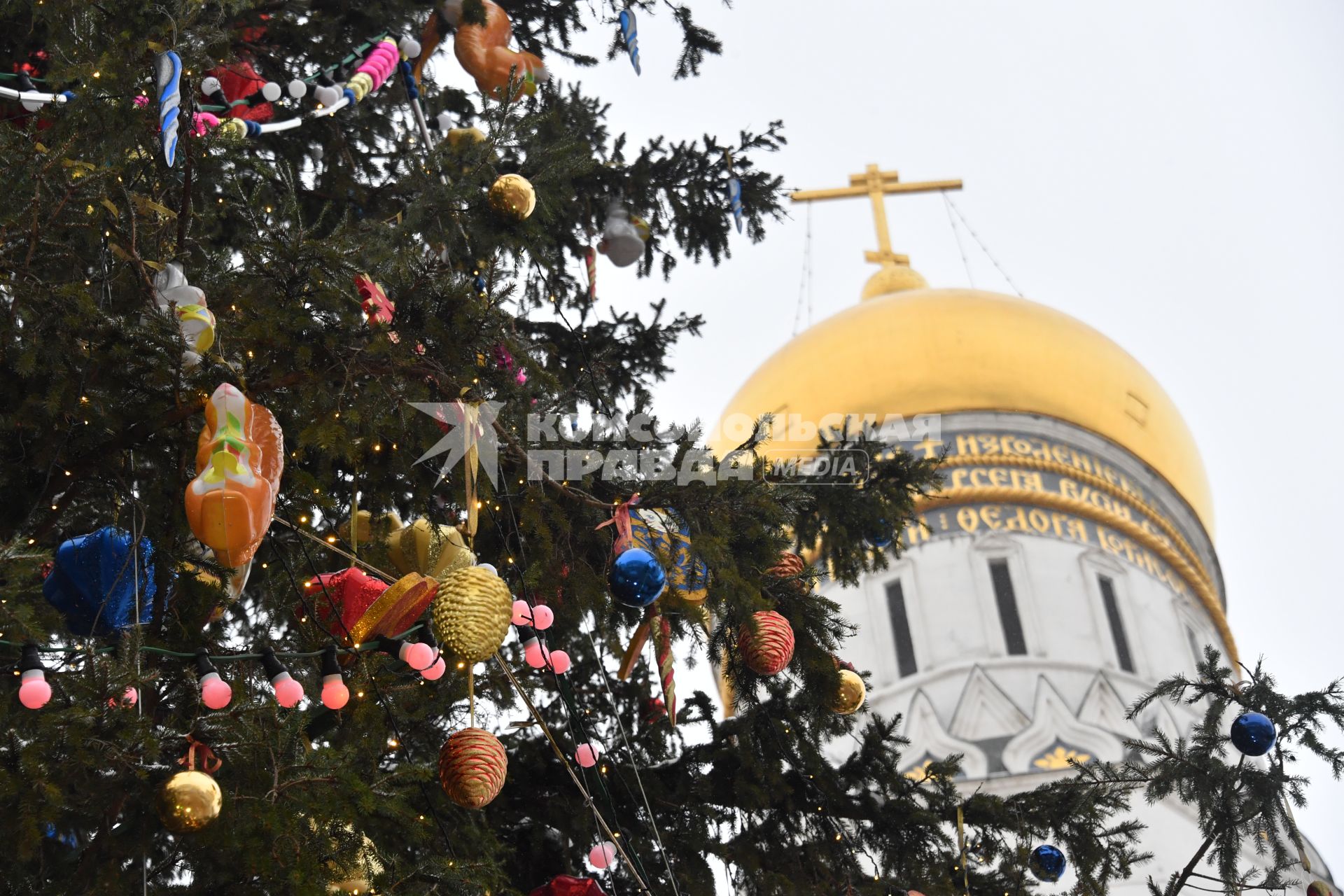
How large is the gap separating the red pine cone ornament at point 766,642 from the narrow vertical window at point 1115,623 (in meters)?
16.6

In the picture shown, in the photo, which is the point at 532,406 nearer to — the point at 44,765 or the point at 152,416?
the point at 152,416

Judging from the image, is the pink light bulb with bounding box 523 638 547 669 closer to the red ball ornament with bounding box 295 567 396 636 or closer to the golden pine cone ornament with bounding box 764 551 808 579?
the red ball ornament with bounding box 295 567 396 636

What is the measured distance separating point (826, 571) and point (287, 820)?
294cm

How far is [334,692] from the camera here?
14.2ft

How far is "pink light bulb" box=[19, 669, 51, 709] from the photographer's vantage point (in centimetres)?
377

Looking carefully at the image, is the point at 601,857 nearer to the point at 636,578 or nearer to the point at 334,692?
the point at 636,578

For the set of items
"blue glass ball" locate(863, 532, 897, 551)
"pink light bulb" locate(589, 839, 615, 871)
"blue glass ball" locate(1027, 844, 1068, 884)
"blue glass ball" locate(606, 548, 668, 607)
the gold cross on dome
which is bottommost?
"blue glass ball" locate(1027, 844, 1068, 884)

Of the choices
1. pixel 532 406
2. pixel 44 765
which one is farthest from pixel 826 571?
pixel 44 765

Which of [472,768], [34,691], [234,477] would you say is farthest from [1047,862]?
[34,691]

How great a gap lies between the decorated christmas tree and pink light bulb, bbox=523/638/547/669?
0.03 meters

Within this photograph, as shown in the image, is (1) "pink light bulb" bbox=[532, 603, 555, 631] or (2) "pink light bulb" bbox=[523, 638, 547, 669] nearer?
(1) "pink light bulb" bbox=[532, 603, 555, 631]

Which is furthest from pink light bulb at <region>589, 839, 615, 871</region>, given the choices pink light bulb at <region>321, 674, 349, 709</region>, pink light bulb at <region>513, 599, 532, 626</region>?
pink light bulb at <region>321, 674, 349, 709</region>

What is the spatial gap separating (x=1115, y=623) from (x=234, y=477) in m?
18.8

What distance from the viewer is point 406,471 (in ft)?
18.0
